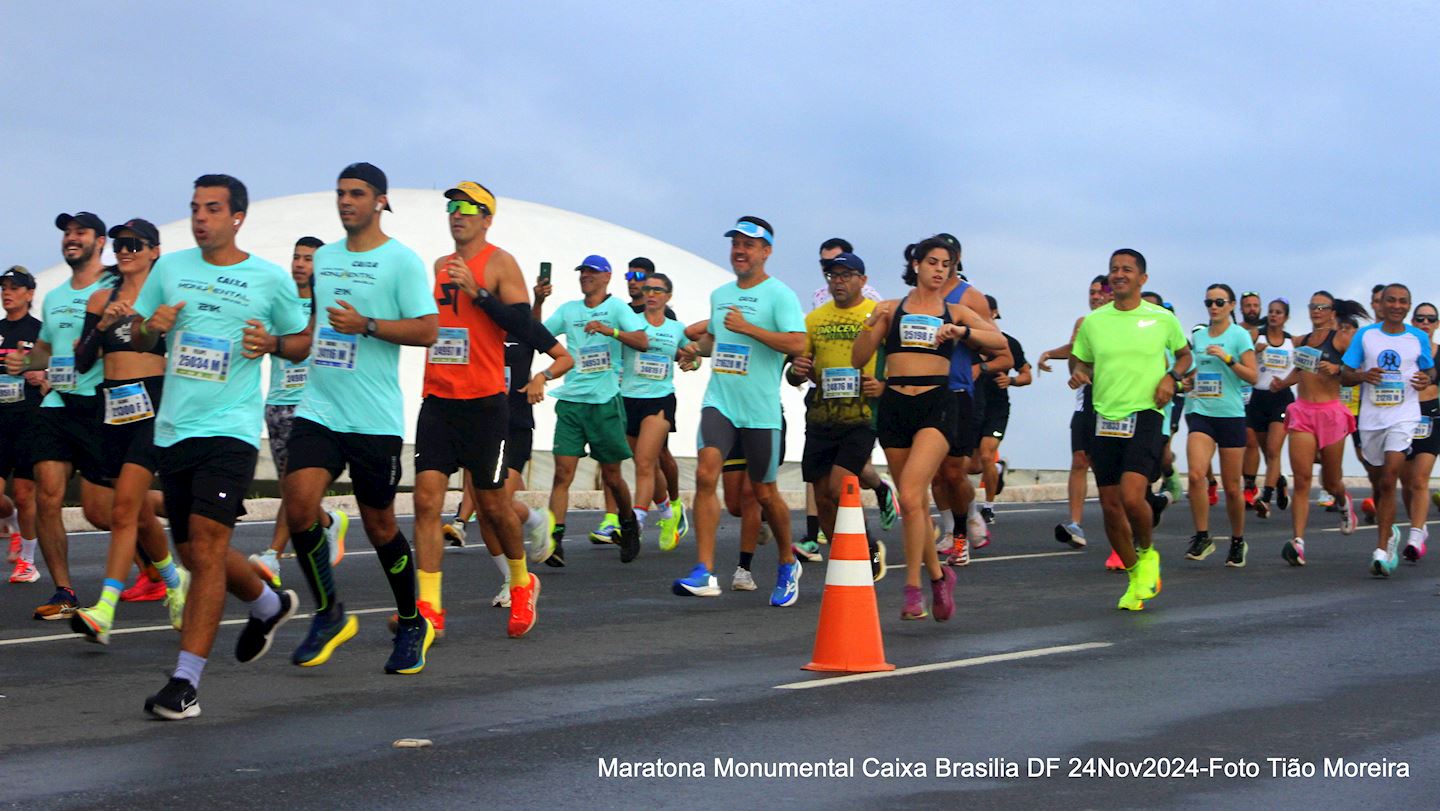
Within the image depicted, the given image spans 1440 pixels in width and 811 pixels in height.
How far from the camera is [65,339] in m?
11.2

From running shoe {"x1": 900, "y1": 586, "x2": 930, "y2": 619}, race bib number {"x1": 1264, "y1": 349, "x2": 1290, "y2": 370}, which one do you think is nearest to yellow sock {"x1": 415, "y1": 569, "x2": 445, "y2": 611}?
running shoe {"x1": 900, "y1": 586, "x2": 930, "y2": 619}

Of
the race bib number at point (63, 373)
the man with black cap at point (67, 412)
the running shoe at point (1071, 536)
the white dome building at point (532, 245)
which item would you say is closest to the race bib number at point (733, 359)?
the man with black cap at point (67, 412)

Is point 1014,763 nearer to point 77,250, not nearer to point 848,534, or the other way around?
point 848,534

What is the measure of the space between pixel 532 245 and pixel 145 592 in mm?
45265

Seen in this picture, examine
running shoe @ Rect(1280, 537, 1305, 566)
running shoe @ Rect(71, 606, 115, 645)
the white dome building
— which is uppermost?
the white dome building

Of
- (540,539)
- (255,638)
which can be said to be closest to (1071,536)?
(540,539)

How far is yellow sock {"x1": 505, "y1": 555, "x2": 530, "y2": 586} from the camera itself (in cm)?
987

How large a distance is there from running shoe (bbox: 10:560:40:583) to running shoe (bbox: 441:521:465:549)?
3592 mm

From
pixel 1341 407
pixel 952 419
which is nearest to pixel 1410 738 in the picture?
pixel 952 419

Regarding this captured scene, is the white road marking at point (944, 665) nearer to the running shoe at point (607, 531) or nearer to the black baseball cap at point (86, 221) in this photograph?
the black baseball cap at point (86, 221)

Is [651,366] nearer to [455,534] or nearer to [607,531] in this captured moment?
[607,531]

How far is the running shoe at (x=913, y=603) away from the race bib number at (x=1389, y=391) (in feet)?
18.4

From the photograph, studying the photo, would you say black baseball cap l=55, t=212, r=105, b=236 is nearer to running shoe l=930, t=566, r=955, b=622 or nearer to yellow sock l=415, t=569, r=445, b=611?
yellow sock l=415, t=569, r=445, b=611

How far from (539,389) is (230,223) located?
521 centimetres
